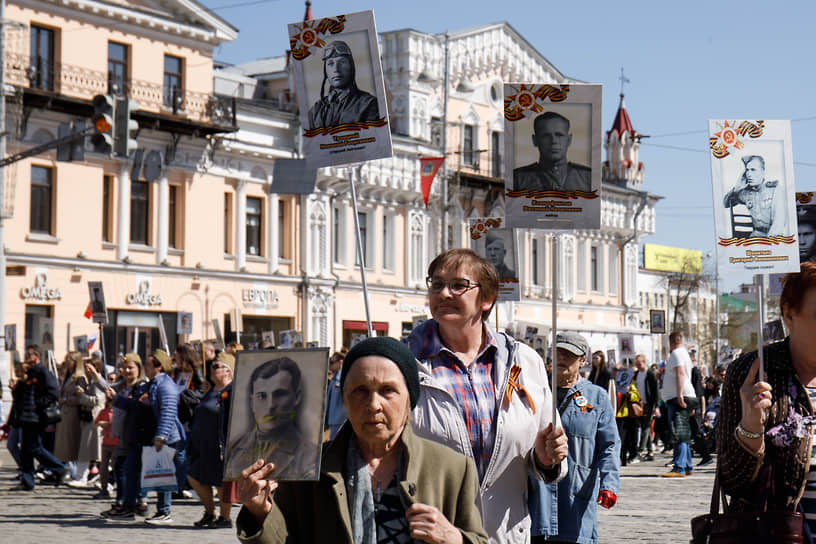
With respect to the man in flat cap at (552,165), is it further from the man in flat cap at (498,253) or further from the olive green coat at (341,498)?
the man in flat cap at (498,253)

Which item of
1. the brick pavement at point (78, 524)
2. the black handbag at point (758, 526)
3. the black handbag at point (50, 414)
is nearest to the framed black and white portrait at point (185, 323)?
the black handbag at point (50, 414)

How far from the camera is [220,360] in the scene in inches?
554

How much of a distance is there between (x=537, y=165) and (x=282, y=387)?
8.28 ft

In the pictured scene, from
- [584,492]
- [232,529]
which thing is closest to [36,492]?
[232,529]

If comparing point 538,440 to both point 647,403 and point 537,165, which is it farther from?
point 647,403

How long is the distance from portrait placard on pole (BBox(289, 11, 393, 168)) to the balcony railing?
2821 centimetres

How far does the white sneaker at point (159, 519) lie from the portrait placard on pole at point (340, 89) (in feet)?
22.3

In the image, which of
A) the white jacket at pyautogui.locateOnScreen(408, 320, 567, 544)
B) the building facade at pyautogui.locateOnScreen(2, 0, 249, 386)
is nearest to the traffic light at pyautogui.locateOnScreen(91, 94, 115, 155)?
the building facade at pyautogui.locateOnScreen(2, 0, 249, 386)

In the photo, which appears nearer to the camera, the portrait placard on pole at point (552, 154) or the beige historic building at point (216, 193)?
the portrait placard on pole at point (552, 154)

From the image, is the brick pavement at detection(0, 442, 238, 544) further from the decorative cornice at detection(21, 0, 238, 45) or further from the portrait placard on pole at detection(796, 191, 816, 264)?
the decorative cornice at detection(21, 0, 238, 45)

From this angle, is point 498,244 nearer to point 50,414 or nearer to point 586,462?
point 50,414

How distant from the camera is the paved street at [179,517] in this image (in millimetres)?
12953

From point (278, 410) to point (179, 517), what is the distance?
11492 millimetres

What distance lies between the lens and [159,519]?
14492mm
